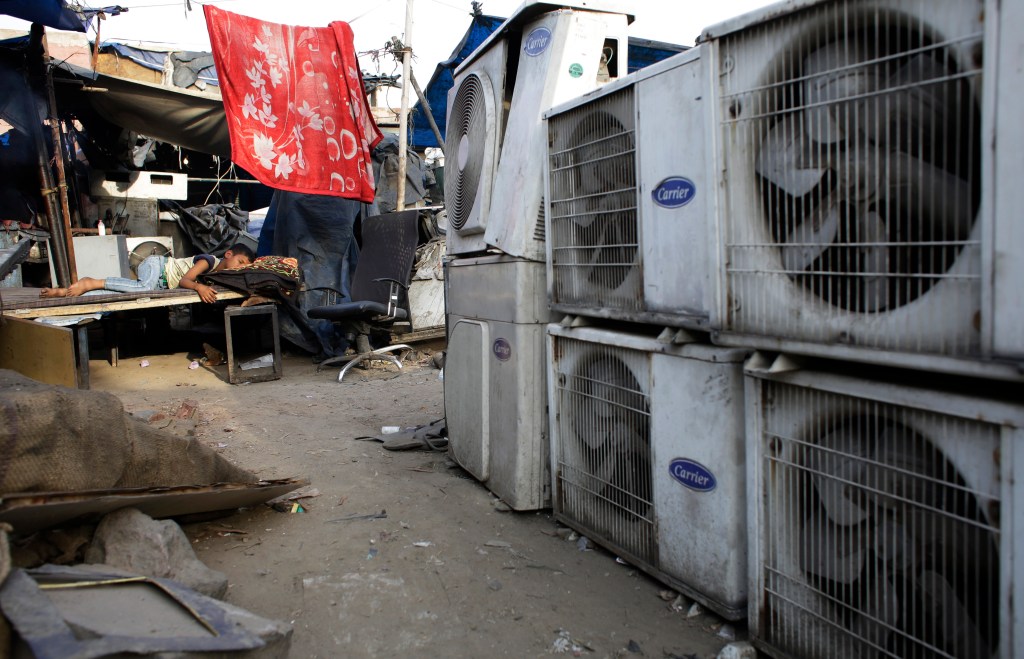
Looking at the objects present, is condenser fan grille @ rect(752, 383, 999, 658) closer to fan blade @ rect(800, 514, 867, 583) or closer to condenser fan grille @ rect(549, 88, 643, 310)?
fan blade @ rect(800, 514, 867, 583)

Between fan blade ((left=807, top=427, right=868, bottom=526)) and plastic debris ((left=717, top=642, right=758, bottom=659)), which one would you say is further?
plastic debris ((left=717, top=642, right=758, bottom=659))

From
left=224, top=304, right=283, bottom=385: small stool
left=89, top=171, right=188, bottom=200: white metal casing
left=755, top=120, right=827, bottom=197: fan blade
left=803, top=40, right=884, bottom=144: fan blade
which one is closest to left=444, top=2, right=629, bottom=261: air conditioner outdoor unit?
left=755, top=120, right=827, bottom=197: fan blade

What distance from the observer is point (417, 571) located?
103 inches

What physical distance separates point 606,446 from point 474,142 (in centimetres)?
175

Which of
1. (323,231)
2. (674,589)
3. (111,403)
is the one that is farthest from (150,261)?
(674,589)

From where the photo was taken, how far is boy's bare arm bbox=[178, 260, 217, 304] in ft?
21.9

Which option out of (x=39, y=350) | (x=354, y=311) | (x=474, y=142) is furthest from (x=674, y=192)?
(x=354, y=311)

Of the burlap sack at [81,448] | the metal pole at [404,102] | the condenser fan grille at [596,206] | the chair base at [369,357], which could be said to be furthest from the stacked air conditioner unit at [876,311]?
the metal pole at [404,102]

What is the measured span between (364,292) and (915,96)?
6294mm

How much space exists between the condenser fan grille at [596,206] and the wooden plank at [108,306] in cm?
472

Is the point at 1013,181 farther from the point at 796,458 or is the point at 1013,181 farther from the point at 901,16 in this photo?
the point at 796,458

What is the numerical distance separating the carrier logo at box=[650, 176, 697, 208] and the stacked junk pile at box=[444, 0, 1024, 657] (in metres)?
0.01

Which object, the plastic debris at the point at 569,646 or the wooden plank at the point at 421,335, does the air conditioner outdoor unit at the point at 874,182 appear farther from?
the wooden plank at the point at 421,335

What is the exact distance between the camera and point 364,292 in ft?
23.8
